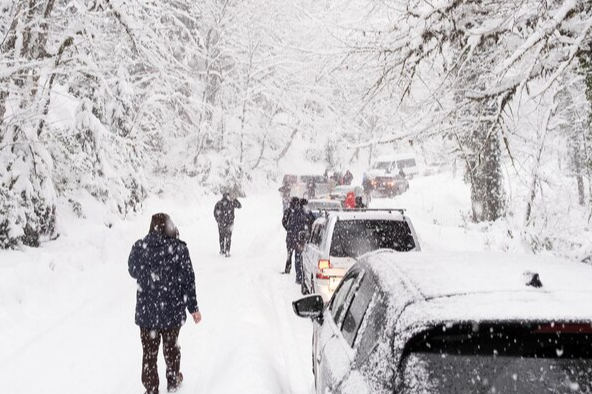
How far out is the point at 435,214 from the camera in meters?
23.5

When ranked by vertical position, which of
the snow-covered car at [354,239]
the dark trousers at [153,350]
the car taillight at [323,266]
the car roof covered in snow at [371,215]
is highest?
A: the car roof covered in snow at [371,215]

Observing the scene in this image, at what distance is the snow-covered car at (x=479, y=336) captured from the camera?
2.09 m

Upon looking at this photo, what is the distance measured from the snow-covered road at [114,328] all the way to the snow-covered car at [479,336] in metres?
2.89

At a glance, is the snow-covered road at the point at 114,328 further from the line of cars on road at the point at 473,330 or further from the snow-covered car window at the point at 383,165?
the snow-covered car window at the point at 383,165

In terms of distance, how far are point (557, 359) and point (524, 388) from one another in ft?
0.62

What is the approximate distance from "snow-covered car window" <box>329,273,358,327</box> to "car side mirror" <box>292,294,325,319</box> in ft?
0.45

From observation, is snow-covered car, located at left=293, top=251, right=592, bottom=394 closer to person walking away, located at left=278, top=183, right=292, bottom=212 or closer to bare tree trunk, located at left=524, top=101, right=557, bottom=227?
bare tree trunk, located at left=524, top=101, right=557, bottom=227

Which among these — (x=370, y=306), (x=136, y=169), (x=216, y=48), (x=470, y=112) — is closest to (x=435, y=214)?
(x=136, y=169)

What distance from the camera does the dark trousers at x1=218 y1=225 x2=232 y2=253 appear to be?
1522 centimetres

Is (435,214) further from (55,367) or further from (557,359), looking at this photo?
(557,359)

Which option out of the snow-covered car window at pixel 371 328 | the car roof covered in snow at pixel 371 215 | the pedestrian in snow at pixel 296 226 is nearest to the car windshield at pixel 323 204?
the pedestrian in snow at pixel 296 226

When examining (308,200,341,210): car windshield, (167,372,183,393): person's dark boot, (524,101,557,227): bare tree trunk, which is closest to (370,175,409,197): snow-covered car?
(308,200,341,210): car windshield

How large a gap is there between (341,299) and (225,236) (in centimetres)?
1131

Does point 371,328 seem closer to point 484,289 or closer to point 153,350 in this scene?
point 484,289
